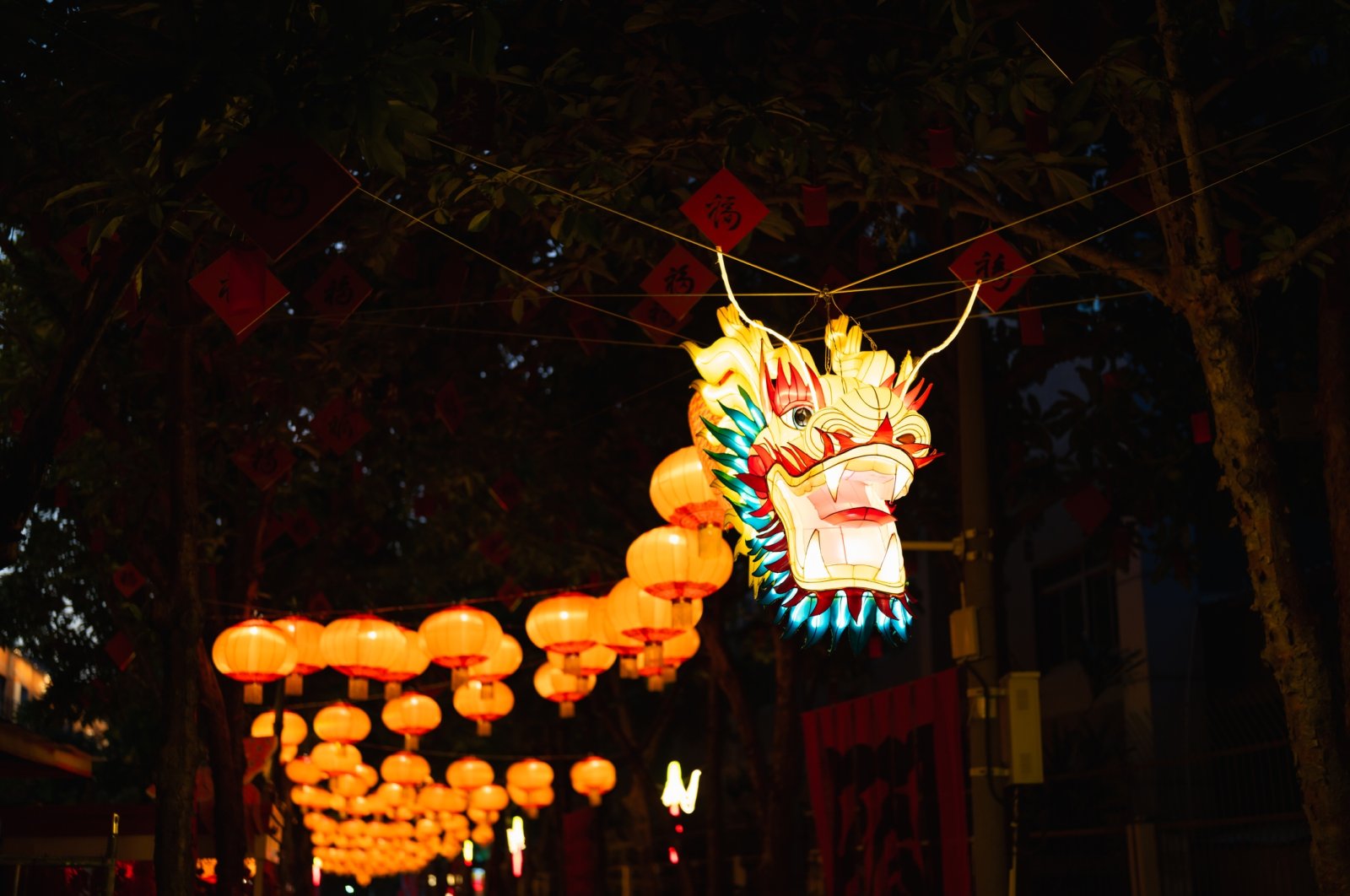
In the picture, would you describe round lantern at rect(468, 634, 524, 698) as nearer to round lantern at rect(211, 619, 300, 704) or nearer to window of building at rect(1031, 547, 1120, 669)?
round lantern at rect(211, 619, 300, 704)

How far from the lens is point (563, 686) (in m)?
20.1

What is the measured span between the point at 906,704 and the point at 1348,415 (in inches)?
235

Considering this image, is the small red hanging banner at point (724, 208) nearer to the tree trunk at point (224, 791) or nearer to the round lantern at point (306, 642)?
the tree trunk at point (224, 791)

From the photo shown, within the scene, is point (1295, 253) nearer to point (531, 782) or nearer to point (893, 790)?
point (893, 790)

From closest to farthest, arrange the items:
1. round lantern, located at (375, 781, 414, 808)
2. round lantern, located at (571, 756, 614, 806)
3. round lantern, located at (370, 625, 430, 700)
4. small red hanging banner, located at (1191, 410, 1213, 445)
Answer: small red hanging banner, located at (1191, 410, 1213, 445)
round lantern, located at (370, 625, 430, 700)
round lantern, located at (571, 756, 614, 806)
round lantern, located at (375, 781, 414, 808)

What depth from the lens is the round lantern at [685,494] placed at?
39.3 ft

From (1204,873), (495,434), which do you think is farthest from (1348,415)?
(495,434)

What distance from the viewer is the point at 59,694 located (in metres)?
23.5

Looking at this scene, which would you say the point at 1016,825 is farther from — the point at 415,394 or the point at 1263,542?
the point at 415,394

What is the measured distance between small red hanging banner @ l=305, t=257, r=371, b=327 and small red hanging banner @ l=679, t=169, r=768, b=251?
3.15m

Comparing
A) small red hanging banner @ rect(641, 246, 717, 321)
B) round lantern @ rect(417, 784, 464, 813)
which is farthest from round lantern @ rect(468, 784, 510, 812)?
small red hanging banner @ rect(641, 246, 717, 321)

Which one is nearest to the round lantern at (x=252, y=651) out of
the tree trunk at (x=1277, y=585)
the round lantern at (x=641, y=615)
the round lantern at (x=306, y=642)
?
the round lantern at (x=306, y=642)

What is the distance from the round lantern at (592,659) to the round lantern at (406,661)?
1.53 meters

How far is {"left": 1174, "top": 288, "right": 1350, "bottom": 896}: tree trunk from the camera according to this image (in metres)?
7.37
